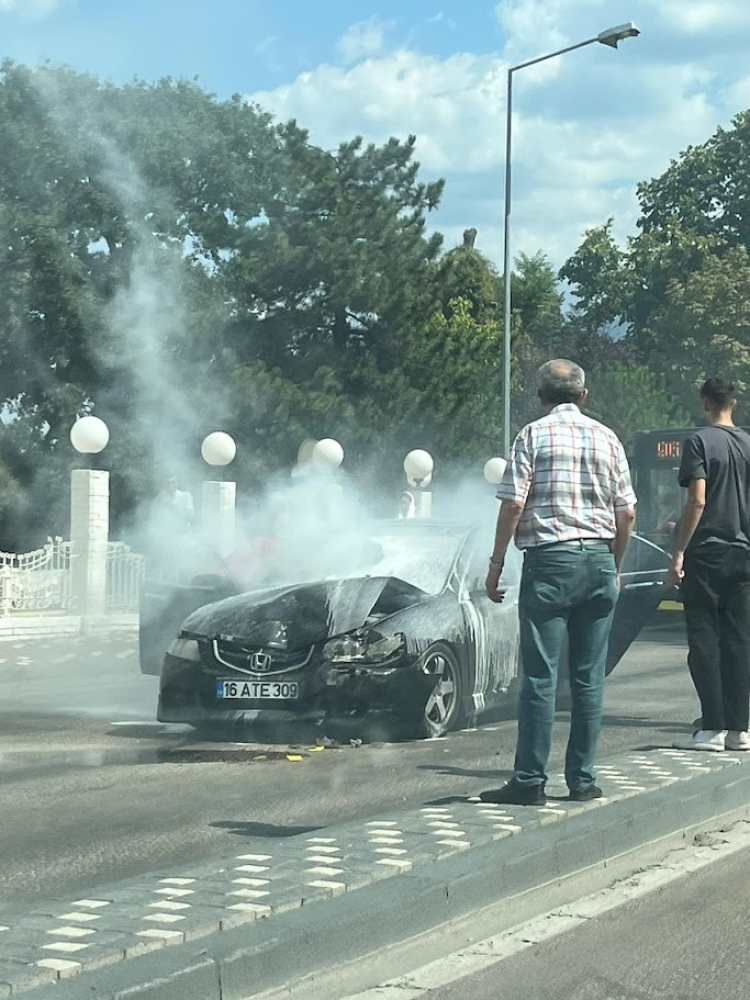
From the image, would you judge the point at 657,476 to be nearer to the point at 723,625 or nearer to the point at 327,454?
the point at 327,454

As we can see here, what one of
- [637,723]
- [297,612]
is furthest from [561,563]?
[637,723]

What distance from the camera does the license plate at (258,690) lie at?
377 inches

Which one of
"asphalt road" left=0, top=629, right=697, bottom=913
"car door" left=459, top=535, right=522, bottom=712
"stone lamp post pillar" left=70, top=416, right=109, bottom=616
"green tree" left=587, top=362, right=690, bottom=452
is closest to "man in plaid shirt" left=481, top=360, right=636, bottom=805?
"asphalt road" left=0, top=629, right=697, bottom=913

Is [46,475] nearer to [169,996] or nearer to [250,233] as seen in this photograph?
[250,233]

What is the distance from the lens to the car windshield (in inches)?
406

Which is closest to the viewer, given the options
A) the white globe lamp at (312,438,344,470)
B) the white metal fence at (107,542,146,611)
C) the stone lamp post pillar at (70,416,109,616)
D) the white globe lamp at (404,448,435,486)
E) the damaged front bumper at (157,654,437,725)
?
the damaged front bumper at (157,654,437,725)

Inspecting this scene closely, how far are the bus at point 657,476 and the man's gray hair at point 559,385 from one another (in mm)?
16919

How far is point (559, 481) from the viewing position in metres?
6.88

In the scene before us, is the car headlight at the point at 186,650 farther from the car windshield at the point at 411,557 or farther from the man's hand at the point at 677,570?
the man's hand at the point at 677,570

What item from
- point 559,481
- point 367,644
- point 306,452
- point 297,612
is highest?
point 306,452

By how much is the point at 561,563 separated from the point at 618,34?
2349cm

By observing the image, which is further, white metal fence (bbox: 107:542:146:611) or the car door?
white metal fence (bbox: 107:542:146:611)

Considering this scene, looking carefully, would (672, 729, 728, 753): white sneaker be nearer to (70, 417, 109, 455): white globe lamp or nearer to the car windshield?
the car windshield

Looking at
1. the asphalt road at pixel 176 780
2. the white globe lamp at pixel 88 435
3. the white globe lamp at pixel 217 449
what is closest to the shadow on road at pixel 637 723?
the asphalt road at pixel 176 780
